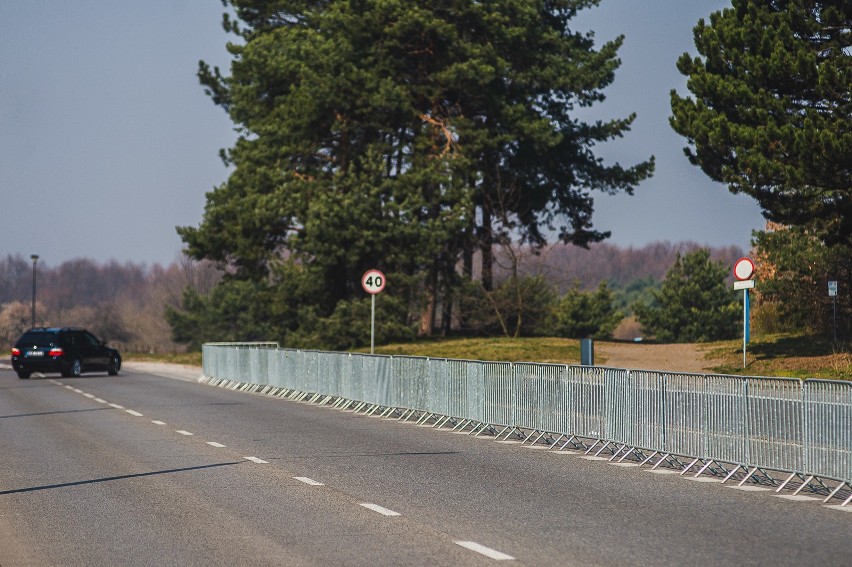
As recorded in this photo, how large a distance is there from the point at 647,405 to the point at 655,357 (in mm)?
23977

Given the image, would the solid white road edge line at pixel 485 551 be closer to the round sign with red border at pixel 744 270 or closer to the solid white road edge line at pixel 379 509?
the solid white road edge line at pixel 379 509

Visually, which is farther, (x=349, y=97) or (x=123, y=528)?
(x=349, y=97)

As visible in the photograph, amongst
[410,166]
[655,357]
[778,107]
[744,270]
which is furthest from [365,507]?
[410,166]

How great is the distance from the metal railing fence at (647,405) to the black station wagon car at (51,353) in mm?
20839

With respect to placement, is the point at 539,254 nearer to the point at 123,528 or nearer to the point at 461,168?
the point at 461,168

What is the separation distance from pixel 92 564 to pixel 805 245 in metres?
37.4

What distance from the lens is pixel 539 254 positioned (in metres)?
55.3

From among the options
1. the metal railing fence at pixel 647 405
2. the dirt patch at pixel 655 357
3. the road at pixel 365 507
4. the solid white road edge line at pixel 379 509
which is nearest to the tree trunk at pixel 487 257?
the dirt patch at pixel 655 357

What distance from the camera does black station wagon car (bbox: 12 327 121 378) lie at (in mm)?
44000

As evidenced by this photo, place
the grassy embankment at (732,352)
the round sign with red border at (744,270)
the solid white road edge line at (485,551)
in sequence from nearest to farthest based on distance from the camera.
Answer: the solid white road edge line at (485,551) → the round sign with red border at (744,270) → the grassy embankment at (732,352)

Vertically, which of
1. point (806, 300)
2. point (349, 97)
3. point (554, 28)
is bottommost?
point (806, 300)

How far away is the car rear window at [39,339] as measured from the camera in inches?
1742

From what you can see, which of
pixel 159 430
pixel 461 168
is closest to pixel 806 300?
pixel 461 168

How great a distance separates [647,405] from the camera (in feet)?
52.4
